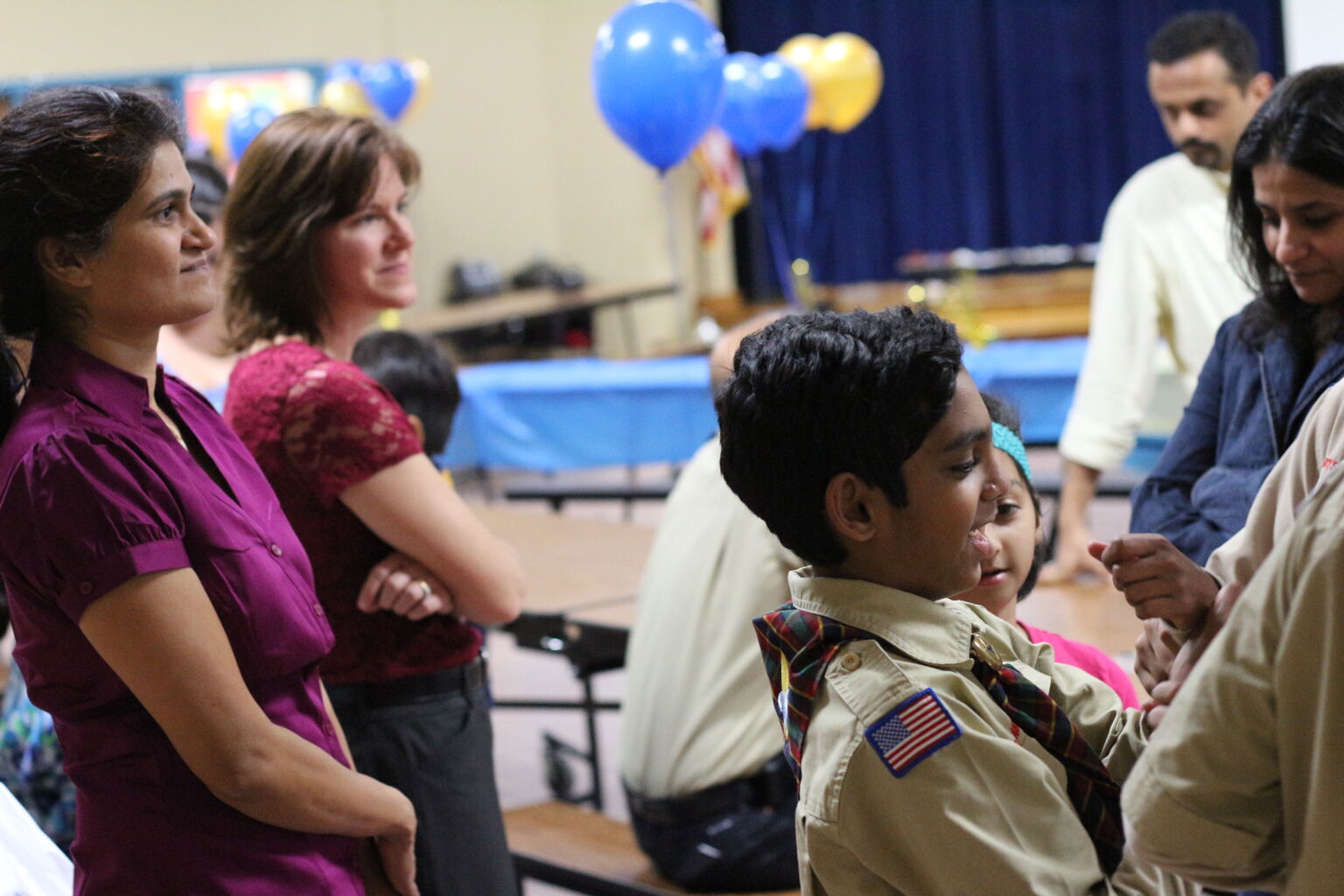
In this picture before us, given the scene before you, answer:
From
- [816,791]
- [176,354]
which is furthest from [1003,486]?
[176,354]

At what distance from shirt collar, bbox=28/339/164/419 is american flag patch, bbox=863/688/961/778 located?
2.22 feet

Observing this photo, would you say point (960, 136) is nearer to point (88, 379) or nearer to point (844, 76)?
point (844, 76)

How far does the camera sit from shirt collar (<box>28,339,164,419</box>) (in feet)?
3.92

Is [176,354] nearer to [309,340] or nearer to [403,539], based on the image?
[309,340]

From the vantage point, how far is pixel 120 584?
1118 millimetres

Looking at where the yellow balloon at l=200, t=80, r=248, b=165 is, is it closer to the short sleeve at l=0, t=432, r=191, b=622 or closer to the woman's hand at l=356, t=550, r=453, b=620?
the woman's hand at l=356, t=550, r=453, b=620

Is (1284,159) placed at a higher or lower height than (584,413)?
higher

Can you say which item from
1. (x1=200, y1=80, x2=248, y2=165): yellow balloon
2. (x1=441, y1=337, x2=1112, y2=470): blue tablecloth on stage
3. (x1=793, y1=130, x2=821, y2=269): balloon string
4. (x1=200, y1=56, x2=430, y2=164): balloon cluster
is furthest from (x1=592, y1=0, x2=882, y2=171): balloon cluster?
(x1=793, y1=130, x2=821, y2=269): balloon string

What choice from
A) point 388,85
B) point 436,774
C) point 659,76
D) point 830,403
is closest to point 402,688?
point 436,774

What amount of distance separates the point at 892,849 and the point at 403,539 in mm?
774

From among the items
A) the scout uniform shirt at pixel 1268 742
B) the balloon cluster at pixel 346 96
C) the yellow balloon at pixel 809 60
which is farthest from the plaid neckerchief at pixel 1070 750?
the yellow balloon at pixel 809 60

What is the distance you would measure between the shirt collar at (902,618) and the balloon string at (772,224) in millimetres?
10460

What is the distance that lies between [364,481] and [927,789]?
31.5 inches

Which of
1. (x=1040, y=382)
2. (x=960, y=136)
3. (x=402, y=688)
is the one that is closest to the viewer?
(x=402, y=688)
